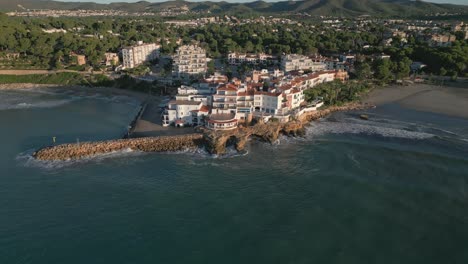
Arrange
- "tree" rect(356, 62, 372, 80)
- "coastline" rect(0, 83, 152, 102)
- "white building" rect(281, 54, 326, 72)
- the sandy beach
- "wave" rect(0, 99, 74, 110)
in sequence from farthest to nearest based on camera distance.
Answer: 1. "white building" rect(281, 54, 326, 72)
2. "tree" rect(356, 62, 372, 80)
3. "coastline" rect(0, 83, 152, 102)
4. "wave" rect(0, 99, 74, 110)
5. the sandy beach

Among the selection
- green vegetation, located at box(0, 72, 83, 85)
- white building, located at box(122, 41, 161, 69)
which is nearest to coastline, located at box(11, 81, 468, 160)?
green vegetation, located at box(0, 72, 83, 85)

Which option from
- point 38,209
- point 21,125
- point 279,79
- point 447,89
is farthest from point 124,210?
point 447,89

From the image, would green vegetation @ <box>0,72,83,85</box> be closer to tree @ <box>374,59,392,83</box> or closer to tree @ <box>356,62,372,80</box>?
tree @ <box>356,62,372,80</box>

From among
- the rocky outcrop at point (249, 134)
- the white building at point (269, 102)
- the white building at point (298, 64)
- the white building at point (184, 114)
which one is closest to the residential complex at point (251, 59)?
the white building at point (298, 64)

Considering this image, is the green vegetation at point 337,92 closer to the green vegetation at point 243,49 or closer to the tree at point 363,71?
the tree at point 363,71

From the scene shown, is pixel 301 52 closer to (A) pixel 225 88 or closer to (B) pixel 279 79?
(B) pixel 279 79

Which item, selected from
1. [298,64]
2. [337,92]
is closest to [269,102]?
[337,92]

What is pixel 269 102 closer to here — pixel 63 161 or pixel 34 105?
pixel 63 161
